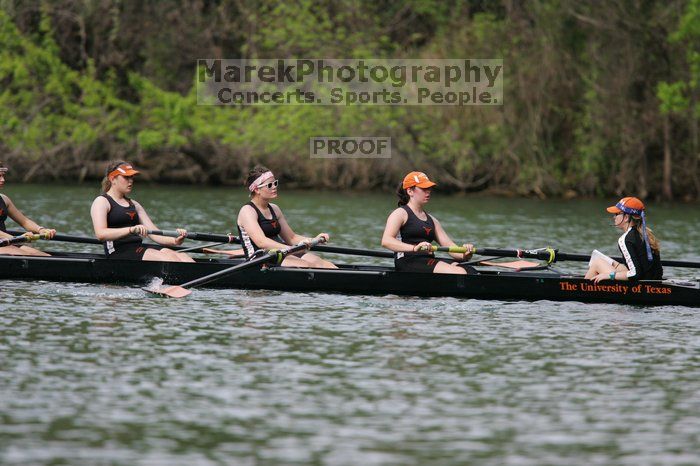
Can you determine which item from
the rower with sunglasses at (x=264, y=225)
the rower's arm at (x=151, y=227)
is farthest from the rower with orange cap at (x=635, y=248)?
the rower's arm at (x=151, y=227)

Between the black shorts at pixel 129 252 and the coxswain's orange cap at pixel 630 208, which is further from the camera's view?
the black shorts at pixel 129 252

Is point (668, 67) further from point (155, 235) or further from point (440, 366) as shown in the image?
point (440, 366)

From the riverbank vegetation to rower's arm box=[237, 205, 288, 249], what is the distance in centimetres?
2251

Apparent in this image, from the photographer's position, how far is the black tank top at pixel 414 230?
51.6 feet

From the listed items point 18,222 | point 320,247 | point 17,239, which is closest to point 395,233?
point 320,247

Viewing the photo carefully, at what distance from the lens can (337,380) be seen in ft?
35.2

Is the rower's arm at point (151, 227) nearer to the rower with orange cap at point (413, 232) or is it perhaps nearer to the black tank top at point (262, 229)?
the black tank top at point (262, 229)

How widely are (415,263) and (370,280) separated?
0.58 metres

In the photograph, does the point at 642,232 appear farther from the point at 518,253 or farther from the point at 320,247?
the point at 320,247

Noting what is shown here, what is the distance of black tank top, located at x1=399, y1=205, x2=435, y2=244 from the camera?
15.7m

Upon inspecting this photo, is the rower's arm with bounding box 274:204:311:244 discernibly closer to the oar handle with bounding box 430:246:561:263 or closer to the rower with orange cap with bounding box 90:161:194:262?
the rower with orange cap with bounding box 90:161:194:262

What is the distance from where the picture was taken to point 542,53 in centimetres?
3931

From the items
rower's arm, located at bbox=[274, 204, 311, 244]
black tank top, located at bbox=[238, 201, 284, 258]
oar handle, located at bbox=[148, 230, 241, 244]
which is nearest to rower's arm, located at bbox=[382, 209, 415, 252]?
rower's arm, located at bbox=[274, 204, 311, 244]

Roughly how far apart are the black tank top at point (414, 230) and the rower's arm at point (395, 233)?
70 millimetres
